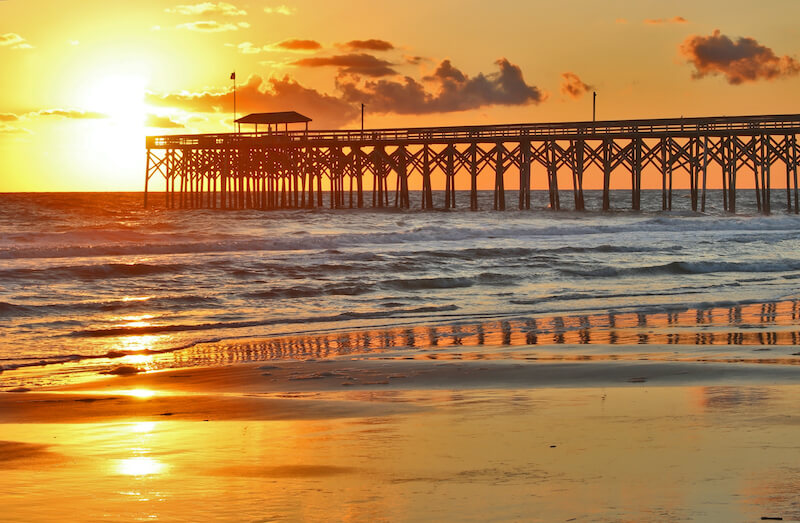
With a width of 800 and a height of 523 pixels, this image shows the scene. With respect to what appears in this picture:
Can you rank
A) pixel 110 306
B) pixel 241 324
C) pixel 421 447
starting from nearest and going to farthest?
pixel 421 447, pixel 241 324, pixel 110 306

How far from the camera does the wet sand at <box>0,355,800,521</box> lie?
155 inches

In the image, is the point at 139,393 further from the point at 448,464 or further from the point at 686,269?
the point at 686,269

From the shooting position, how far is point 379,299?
570 inches

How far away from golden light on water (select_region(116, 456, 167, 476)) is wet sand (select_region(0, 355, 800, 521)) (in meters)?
0.02

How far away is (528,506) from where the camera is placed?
3.89 meters

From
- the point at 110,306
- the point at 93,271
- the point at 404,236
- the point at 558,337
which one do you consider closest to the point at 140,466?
the point at 558,337

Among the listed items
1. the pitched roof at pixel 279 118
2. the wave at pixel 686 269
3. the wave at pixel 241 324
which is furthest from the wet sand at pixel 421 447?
the pitched roof at pixel 279 118

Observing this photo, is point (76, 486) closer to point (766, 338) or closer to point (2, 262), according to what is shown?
point (766, 338)

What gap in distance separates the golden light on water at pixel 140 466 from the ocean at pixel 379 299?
10.3 ft

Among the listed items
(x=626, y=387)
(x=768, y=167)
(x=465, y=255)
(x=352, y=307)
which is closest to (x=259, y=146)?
(x=768, y=167)

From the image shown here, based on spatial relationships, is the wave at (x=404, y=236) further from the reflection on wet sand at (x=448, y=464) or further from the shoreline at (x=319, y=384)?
the reflection on wet sand at (x=448, y=464)

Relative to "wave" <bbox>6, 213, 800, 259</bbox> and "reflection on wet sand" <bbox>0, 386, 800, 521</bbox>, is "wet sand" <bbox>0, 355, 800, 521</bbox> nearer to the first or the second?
"reflection on wet sand" <bbox>0, 386, 800, 521</bbox>

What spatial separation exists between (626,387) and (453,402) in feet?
3.92

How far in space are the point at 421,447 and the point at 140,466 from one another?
1337 millimetres
